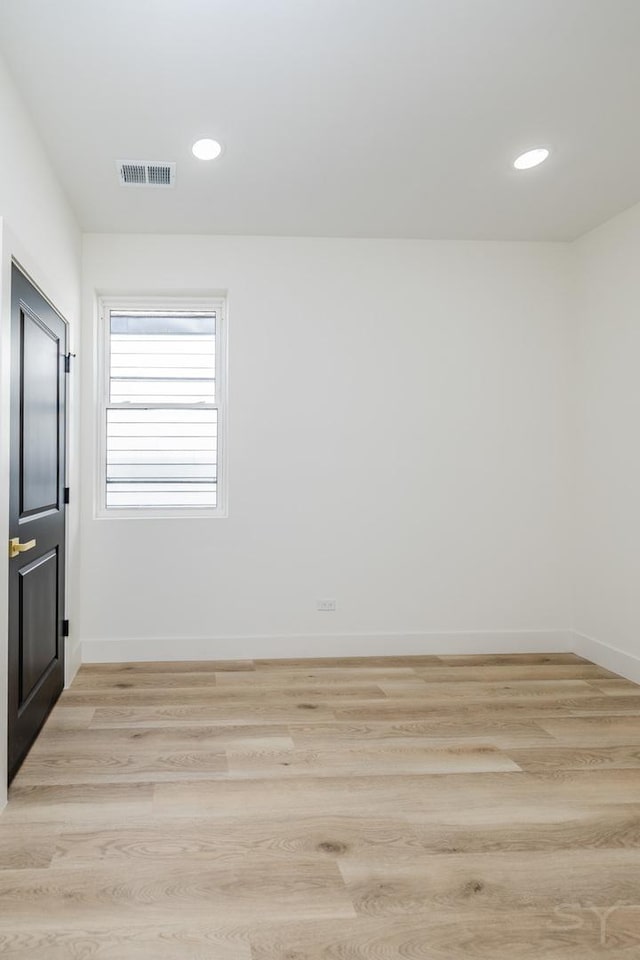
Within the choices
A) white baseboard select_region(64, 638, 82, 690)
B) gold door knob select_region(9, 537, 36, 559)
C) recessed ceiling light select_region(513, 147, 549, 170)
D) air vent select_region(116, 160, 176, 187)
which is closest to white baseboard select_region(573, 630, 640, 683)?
recessed ceiling light select_region(513, 147, 549, 170)

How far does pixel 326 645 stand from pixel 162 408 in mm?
1940

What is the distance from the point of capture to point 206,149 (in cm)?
325

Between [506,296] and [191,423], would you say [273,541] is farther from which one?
[506,296]

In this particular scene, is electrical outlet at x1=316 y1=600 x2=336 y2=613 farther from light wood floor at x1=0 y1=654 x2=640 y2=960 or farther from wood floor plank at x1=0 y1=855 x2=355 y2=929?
wood floor plank at x1=0 y1=855 x2=355 y2=929

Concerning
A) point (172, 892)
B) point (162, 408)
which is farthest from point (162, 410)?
point (172, 892)

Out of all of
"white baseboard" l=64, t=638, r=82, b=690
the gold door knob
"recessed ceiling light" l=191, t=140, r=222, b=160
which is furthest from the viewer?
"white baseboard" l=64, t=638, r=82, b=690

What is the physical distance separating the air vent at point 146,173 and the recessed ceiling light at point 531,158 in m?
1.76

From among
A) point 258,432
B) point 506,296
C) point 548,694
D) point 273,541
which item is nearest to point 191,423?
point 258,432

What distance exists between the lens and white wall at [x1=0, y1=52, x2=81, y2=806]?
249cm

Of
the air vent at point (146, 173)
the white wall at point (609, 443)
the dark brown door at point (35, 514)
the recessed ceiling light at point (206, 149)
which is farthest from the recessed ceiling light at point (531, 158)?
the dark brown door at point (35, 514)

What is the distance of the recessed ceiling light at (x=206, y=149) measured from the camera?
320cm

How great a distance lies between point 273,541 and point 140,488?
970 millimetres

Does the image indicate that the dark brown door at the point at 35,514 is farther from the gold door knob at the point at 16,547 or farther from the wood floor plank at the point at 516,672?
the wood floor plank at the point at 516,672

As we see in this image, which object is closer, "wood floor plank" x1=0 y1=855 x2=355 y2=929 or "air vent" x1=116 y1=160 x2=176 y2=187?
"wood floor plank" x1=0 y1=855 x2=355 y2=929
